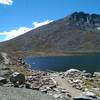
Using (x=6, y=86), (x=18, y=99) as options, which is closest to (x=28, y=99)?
(x=18, y=99)

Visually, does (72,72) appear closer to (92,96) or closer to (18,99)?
(92,96)

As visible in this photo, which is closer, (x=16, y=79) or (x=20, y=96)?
(x=20, y=96)

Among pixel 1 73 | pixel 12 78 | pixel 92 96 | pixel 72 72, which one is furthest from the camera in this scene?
pixel 72 72

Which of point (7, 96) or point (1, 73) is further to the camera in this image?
point (1, 73)

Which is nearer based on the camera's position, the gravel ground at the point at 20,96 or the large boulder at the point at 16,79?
the gravel ground at the point at 20,96

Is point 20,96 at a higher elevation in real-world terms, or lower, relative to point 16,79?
lower

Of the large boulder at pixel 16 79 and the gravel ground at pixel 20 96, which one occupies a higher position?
the large boulder at pixel 16 79

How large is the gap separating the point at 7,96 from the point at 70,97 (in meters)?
7.54

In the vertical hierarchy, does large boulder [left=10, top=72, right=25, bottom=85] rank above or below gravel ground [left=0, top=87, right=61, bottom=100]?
above

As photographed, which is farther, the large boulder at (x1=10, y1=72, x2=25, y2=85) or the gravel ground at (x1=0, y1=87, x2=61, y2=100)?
the large boulder at (x1=10, y1=72, x2=25, y2=85)

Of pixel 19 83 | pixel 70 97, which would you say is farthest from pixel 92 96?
pixel 19 83

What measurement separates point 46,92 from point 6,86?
4977mm

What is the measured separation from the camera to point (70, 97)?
35438mm

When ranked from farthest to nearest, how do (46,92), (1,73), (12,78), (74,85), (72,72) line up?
1. (72,72)
2. (1,73)
3. (74,85)
4. (12,78)
5. (46,92)
